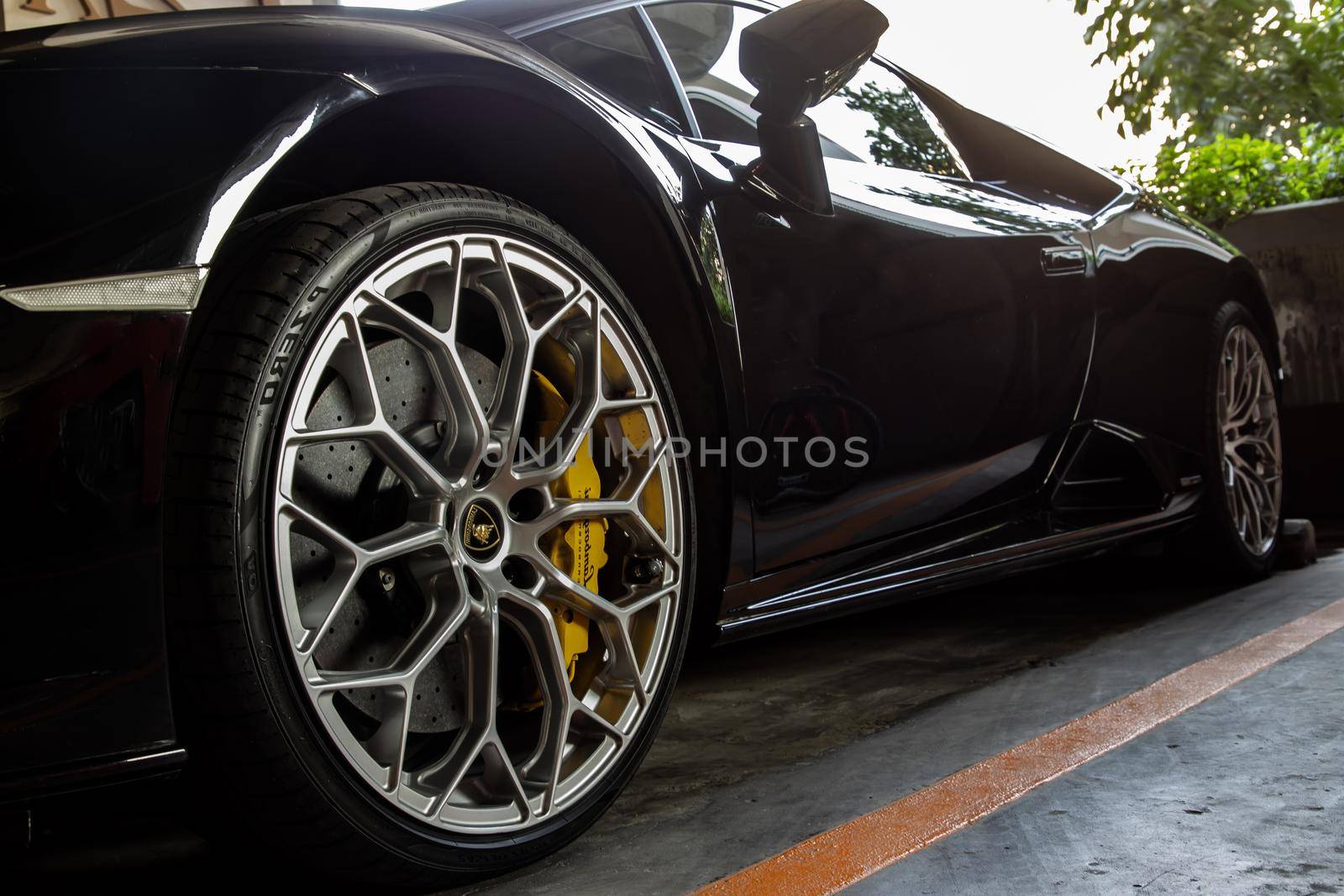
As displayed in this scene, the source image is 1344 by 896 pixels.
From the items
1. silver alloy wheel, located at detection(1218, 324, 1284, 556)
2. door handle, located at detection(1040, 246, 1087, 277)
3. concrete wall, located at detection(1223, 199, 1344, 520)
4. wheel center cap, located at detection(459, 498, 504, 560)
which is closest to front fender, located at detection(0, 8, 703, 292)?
wheel center cap, located at detection(459, 498, 504, 560)

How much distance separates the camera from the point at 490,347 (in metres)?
1.56

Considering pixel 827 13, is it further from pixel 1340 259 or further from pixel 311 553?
pixel 1340 259

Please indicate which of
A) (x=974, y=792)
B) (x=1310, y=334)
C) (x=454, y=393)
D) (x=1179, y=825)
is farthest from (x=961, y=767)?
(x=1310, y=334)

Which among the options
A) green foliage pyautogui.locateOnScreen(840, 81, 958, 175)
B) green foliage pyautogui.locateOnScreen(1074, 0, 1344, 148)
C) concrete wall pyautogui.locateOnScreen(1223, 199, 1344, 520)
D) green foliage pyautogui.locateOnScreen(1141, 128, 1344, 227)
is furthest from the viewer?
green foliage pyautogui.locateOnScreen(1074, 0, 1344, 148)

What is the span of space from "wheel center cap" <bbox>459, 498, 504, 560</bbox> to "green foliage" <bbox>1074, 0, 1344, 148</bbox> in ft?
21.7

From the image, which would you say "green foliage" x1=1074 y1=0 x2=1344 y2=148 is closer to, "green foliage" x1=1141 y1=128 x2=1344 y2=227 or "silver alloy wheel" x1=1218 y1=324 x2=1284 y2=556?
"green foliage" x1=1141 y1=128 x2=1344 y2=227

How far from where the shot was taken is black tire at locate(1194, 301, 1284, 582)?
307 cm

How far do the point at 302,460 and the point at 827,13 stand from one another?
1007 millimetres

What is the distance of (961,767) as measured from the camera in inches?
67.9

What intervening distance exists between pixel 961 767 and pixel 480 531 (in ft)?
2.65

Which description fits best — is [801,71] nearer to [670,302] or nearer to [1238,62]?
[670,302]

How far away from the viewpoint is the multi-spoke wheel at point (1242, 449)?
10.2 feet

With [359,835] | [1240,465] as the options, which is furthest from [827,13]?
[1240,465]

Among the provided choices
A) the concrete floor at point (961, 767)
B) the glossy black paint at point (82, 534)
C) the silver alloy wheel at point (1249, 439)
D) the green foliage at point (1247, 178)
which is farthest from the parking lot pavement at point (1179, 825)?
the green foliage at point (1247, 178)
